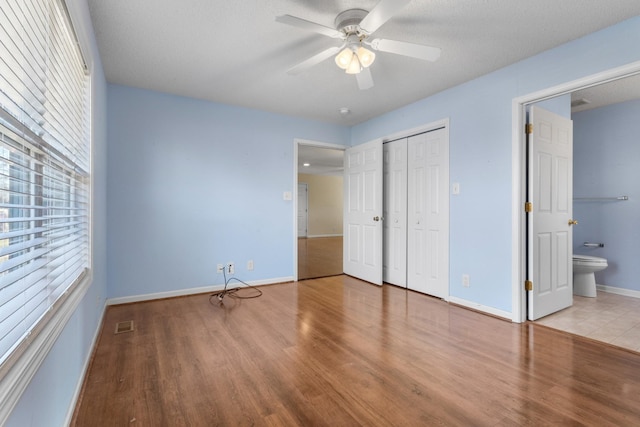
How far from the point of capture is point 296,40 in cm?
233

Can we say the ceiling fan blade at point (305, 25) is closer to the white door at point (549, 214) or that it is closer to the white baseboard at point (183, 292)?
the white door at point (549, 214)

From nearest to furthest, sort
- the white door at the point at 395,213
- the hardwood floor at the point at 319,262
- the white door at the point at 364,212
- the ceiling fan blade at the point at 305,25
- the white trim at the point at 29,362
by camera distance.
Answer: the white trim at the point at 29,362 → the ceiling fan blade at the point at 305,25 → the white door at the point at 395,213 → the white door at the point at 364,212 → the hardwood floor at the point at 319,262

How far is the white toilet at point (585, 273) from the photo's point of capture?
3.41m

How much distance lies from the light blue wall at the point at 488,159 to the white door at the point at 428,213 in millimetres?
114

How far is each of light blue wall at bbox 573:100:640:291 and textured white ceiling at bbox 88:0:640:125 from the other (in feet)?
7.52

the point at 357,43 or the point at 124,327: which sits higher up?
the point at 357,43

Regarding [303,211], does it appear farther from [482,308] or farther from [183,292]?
[482,308]

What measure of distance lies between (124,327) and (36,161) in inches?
76.8

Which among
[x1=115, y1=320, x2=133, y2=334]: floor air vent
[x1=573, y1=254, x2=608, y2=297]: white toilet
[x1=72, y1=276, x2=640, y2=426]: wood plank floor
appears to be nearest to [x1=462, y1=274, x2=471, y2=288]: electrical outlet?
[x1=72, y1=276, x2=640, y2=426]: wood plank floor

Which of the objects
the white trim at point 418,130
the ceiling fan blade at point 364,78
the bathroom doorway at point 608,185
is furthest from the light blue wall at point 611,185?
the ceiling fan blade at point 364,78

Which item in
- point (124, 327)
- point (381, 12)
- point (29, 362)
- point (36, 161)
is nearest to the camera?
point (29, 362)

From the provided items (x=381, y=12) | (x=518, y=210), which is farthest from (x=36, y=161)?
(x=518, y=210)

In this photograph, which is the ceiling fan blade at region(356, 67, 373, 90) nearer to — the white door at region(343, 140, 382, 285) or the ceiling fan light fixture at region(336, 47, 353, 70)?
the ceiling fan light fixture at region(336, 47, 353, 70)

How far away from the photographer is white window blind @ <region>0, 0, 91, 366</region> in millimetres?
874
